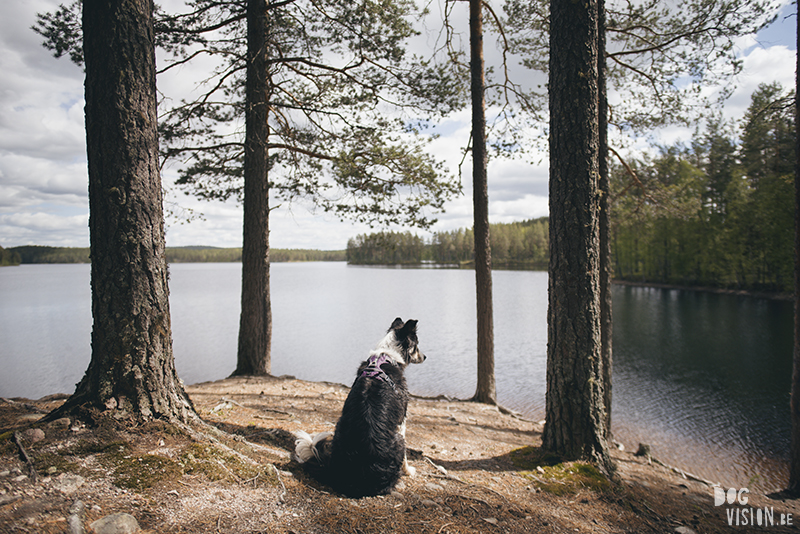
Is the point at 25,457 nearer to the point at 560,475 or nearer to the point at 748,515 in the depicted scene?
the point at 560,475

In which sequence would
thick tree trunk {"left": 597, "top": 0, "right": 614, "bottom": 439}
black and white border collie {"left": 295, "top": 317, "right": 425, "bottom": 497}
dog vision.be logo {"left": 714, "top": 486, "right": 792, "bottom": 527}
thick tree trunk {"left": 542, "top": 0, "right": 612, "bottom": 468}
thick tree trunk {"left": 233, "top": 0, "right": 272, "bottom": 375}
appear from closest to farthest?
black and white border collie {"left": 295, "top": 317, "right": 425, "bottom": 497} → dog vision.be logo {"left": 714, "top": 486, "right": 792, "bottom": 527} → thick tree trunk {"left": 542, "top": 0, "right": 612, "bottom": 468} → thick tree trunk {"left": 597, "top": 0, "right": 614, "bottom": 439} → thick tree trunk {"left": 233, "top": 0, "right": 272, "bottom": 375}

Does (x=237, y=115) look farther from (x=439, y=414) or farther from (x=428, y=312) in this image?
(x=428, y=312)

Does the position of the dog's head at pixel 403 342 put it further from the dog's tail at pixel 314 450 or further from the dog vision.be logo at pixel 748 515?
the dog vision.be logo at pixel 748 515

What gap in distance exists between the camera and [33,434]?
2.45 meters

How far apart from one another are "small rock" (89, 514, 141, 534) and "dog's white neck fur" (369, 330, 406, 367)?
1.93 metres

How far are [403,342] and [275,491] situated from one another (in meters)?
1.66

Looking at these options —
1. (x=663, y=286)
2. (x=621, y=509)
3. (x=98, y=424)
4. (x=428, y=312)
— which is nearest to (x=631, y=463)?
(x=621, y=509)

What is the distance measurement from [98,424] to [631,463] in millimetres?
6421

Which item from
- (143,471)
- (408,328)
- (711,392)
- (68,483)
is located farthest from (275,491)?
(711,392)

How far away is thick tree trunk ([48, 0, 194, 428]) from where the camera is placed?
111 inches

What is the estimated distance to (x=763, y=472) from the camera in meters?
6.78

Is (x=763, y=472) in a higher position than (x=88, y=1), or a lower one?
lower

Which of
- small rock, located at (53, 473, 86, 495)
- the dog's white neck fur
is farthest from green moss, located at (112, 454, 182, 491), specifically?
the dog's white neck fur

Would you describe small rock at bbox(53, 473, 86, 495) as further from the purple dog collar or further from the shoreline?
the shoreline
